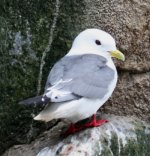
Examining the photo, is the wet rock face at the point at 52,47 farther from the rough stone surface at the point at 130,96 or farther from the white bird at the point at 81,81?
the white bird at the point at 81,81

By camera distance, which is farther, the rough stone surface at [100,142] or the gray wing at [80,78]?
the rough stone surface at [100,142]

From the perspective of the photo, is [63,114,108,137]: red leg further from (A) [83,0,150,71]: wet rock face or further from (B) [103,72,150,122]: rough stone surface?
(A) [83,0,150,71]: wet rock face

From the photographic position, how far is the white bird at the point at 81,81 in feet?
10.8

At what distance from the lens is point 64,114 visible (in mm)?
3318

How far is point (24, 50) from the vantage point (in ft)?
12.9

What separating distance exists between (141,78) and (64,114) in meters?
0.95

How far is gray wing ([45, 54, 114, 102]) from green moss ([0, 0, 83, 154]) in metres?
0.38

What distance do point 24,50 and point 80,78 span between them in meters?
0.65

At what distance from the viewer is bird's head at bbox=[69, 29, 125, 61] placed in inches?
144

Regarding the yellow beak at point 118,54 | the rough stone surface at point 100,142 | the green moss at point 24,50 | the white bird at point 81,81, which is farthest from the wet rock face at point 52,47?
the yellow beak at point 118,54

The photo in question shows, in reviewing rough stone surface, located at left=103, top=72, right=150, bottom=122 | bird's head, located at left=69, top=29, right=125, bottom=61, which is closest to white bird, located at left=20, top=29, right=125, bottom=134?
bird's head, located at left=69, top=29, right=125, bottom=61

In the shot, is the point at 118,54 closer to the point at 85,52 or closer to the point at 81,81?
the point at 85,52

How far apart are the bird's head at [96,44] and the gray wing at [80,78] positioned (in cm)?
8

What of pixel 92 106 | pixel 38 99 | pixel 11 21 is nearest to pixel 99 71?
pixel 92 106
